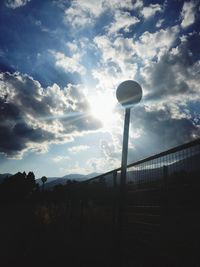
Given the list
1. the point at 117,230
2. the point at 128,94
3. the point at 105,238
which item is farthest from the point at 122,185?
the point at 105,238

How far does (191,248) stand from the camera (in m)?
2.75

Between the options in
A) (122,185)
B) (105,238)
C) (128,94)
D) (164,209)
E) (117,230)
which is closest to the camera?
(164,209)

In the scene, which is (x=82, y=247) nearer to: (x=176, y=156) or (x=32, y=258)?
(x=32, y=258)

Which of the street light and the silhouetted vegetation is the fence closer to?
the silhouetted vegetation

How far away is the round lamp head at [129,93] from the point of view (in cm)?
459

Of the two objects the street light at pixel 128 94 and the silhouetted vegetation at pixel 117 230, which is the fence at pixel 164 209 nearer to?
the silhouetted vegetation at pixel 117 230

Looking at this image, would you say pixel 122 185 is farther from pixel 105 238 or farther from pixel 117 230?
pixel 105 238

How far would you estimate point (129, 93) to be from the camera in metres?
4.61

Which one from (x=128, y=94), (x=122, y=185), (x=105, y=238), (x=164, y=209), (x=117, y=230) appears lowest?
(x=105, y=238)

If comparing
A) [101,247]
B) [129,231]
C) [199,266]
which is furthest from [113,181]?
[199,266]

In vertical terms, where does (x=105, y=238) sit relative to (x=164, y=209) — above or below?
below

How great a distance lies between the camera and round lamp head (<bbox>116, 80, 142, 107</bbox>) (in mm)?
4586

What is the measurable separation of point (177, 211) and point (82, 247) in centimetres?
394

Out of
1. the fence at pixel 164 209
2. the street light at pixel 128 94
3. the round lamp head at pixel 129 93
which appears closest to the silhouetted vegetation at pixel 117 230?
the fence at pixel 164 209
